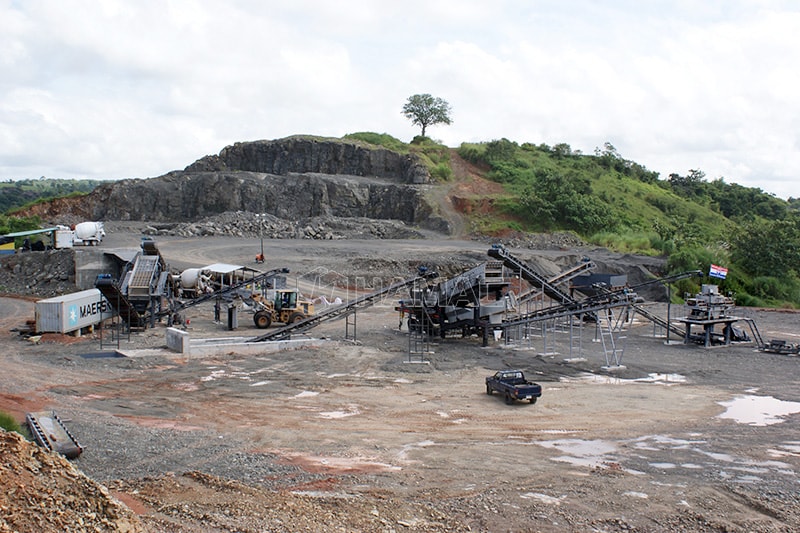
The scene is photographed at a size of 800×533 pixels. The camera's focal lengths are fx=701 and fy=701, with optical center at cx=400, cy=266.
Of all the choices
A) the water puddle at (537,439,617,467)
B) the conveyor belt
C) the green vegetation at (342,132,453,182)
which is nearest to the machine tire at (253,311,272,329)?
the conveyor belt

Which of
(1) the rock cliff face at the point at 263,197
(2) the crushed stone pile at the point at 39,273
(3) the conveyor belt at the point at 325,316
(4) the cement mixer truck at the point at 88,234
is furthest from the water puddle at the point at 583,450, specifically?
(1) the rock cliff face at the point at 263,197

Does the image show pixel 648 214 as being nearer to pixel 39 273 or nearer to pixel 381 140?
pixel 381 140

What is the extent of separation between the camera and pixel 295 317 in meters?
40.2

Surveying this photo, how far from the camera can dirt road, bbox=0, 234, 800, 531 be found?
13.7m

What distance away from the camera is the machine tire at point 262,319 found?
39.8 m

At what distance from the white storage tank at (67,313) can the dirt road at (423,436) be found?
1.81m

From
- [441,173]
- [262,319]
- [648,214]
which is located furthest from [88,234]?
[648,214]

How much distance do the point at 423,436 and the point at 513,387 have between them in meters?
5.32

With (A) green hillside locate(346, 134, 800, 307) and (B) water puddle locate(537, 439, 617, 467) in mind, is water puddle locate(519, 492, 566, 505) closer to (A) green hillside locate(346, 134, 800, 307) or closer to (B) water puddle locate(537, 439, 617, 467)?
(B) water puddle locate(537, 439, 617, 467)

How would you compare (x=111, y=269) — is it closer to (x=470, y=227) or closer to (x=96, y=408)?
(x=96, y=408)

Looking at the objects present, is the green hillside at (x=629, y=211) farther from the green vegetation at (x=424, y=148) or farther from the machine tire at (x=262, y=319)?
the machine tire at (x=262, y=319)

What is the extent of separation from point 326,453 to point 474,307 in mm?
19808

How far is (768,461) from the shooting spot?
17.8m

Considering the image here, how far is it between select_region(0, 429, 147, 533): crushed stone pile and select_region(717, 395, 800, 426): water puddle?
1888cm
